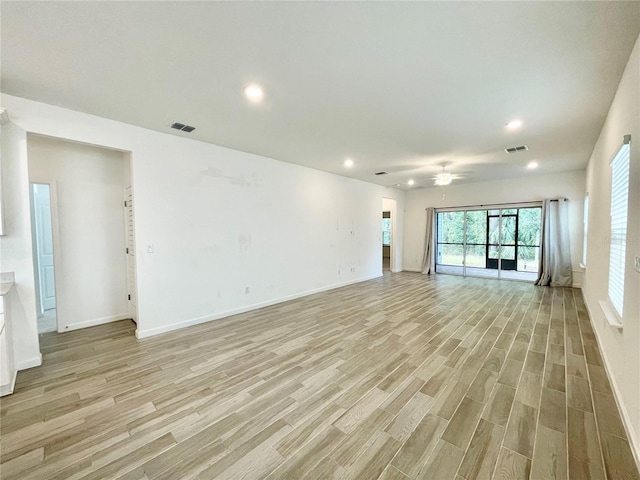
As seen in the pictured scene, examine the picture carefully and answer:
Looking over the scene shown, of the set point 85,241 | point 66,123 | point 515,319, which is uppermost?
point 66,123

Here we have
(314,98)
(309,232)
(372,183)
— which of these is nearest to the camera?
(314,98)

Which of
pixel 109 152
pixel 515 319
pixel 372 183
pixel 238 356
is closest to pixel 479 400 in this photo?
pixel 238 356

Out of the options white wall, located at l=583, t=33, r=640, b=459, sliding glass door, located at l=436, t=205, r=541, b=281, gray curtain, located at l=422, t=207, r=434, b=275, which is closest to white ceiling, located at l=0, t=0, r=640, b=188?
white wall, located at l=583, t=33, r=640, b=459

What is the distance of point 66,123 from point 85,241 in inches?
70.5

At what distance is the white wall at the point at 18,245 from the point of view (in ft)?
8.70

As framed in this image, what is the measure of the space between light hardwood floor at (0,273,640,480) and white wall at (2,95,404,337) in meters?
0.64

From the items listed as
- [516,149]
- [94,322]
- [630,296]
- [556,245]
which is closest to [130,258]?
[94,322]

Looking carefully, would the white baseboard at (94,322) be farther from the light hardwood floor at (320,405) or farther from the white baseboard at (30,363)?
the white baseboard at (30,363)

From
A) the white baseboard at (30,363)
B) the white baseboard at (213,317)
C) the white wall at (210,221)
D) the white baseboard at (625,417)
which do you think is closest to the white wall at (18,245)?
the white baseboard at (30,363)

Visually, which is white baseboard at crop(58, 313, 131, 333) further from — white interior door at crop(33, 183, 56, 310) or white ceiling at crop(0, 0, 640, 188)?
white ceiling at crop(0, 0, 640, 188)

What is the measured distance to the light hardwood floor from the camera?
1.61 meters

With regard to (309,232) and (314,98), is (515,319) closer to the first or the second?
(309,232)

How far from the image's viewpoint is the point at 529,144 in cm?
426

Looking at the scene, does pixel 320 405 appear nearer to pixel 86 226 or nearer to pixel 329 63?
pixel 329 63
